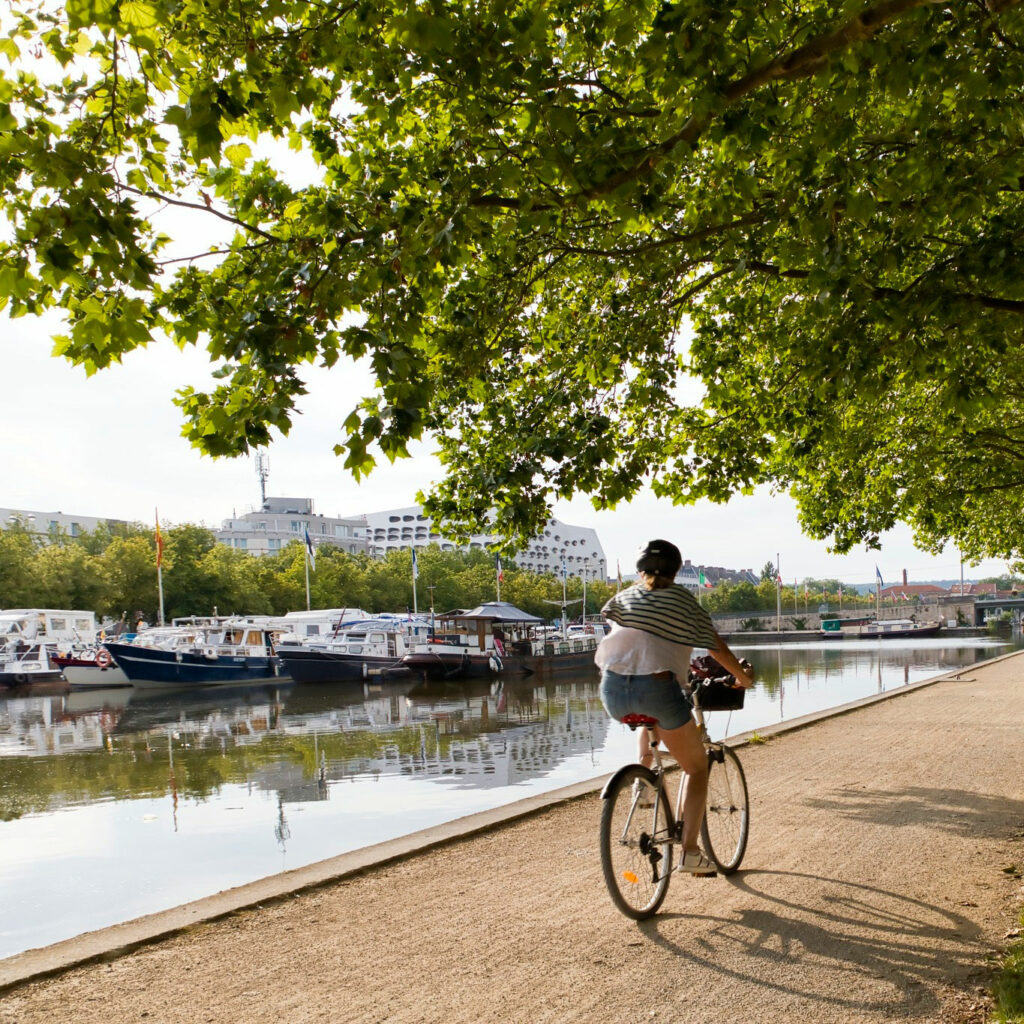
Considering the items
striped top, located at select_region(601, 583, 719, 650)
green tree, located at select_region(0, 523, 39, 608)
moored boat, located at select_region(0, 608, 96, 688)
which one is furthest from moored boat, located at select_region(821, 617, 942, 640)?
striped top, located at select_region(601, 583, 719, 650)

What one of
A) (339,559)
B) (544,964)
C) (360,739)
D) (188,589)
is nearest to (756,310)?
(544,964)

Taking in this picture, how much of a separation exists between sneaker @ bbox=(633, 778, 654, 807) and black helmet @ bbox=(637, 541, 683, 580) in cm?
112

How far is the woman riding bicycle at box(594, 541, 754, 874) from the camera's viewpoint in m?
5.40

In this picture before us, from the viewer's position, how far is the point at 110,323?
4855 mm

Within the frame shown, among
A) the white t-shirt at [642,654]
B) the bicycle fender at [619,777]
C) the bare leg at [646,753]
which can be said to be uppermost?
the white t-shirt at [642,654]

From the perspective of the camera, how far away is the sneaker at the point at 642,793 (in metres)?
5.52

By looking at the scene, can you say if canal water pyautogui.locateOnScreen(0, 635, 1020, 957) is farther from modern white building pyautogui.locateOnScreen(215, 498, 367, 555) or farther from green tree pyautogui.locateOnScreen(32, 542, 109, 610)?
modern white building pyautogui.locateOnScreen(215, 498, 367, 555)

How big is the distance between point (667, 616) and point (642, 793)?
3.22ft

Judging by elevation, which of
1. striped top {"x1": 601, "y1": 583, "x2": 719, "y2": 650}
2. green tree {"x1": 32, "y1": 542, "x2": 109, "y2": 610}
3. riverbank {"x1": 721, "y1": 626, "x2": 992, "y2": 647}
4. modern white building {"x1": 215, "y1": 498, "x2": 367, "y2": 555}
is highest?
modern white building {"x1": 215, "y1": 498, "x2": 367, "y2": 555}

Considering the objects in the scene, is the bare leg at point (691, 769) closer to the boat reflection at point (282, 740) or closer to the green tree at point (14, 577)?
the boat reflection at point (282, 740)

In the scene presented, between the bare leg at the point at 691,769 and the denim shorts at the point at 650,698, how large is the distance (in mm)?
99

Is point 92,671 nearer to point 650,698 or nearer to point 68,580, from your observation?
point 68,580

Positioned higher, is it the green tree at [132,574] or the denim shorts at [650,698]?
the green tree at [132,574]

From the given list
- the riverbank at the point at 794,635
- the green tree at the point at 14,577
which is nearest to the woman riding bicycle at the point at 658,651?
the green tree at the point at 14,577
